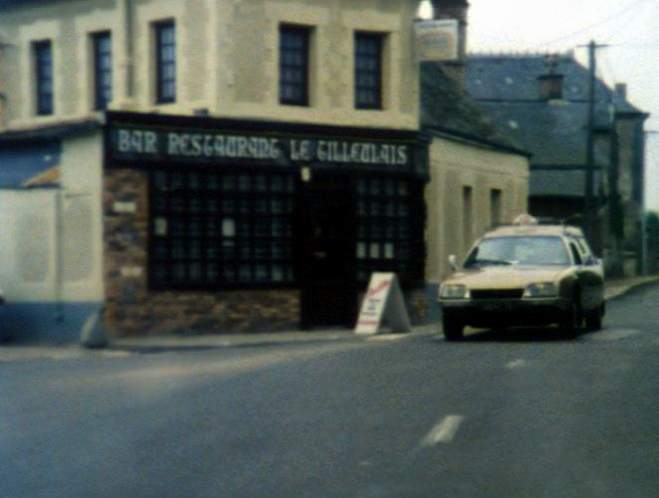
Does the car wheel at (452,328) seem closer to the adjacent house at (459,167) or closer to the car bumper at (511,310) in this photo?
the car bumper at (511,310)

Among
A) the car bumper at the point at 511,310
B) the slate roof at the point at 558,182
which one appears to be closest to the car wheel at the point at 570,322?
the car bumper at the point at 511,310

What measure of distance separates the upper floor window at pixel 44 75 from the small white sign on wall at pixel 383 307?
8.57 metres

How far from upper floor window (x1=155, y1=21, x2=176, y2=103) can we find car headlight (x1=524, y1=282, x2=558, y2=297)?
9293 millimetres

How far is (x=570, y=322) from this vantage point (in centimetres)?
1920

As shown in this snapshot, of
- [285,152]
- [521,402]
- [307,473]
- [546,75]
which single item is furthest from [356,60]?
[546,75]

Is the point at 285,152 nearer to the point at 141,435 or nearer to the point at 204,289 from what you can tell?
the point at 204,289

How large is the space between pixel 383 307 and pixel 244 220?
10.6ft

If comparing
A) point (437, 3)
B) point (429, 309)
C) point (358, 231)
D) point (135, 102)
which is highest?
point (437, 3)

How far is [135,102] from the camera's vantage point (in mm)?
25266

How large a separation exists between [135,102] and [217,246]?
3.40 metres

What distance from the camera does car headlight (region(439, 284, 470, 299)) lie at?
19047mm

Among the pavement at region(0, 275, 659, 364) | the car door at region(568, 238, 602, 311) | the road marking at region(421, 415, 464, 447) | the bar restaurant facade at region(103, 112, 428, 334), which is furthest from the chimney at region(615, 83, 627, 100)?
the road marking at region(421, 415, 464, 447)

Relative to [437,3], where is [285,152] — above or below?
below

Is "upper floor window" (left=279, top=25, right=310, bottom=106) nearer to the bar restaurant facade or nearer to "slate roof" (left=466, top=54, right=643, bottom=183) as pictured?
the bar restaurant facade
